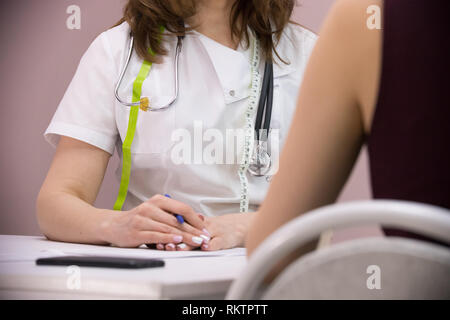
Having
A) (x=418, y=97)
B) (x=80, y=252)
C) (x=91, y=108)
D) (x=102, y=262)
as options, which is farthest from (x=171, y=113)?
(x=418, y=97)

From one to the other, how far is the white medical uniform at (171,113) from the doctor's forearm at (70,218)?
0.17 m

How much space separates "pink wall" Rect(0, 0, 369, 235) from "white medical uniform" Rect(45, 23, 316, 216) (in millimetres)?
449

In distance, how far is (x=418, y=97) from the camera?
51cm

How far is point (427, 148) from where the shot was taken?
1.66 feet

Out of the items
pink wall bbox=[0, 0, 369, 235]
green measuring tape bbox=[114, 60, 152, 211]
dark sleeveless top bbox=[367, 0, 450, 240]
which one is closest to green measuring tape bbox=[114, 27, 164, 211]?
green measuring tape bbox=[114, 60, 152, 211]

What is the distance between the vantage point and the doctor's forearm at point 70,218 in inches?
41.2

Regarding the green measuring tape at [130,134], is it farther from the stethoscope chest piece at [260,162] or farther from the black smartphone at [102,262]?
the black smartphone at [102,262]

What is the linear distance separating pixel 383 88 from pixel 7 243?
750mm

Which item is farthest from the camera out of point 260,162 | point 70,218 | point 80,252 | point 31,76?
point 31,76

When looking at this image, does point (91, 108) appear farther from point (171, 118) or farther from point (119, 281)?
point (119, 281)

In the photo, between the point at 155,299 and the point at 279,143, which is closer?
the point at 155,299

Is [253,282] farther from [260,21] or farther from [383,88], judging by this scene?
[260,21]

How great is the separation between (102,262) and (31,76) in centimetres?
129
